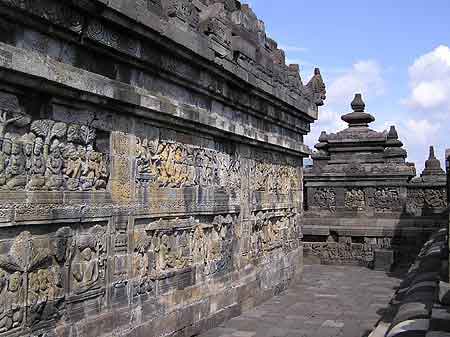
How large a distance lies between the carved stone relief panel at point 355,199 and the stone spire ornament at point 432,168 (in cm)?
355

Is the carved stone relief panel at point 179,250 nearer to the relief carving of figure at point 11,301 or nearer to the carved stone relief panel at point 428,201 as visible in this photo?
the relief carving of figure at point 11,301

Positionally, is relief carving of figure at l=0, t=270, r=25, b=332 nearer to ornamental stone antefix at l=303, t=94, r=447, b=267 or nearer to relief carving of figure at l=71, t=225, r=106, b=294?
relief carving of figure at l=71, t=225, r=106, b=294

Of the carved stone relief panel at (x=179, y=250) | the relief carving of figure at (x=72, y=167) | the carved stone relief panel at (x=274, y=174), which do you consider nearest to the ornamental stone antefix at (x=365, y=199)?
the carved stone relief panel at (x=274, y=174)

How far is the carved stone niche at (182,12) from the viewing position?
5504 millimetres

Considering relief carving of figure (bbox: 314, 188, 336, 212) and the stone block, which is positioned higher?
relief carving of figure (bbox: 314, 188, 336, 212)

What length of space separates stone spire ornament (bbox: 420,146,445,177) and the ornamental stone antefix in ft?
0.11

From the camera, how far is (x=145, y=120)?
5.31 m

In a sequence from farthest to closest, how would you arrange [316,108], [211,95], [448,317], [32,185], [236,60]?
[316,108] < [236,60] < [211,95] < [32,185] < [448,317]

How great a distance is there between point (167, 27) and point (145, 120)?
94 centimetres

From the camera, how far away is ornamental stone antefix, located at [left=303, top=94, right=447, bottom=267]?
44.7 feet

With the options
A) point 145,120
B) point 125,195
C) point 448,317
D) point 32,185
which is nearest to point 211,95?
point 145,120

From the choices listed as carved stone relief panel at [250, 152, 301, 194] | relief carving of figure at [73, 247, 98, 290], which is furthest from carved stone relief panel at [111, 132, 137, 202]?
carved stone relief panel at [250, 152, 301, 194]

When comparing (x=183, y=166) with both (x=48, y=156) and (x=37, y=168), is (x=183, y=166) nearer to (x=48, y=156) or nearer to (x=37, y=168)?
(x=48, y=156)

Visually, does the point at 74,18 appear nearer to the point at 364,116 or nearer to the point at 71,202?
the point at 71,202
